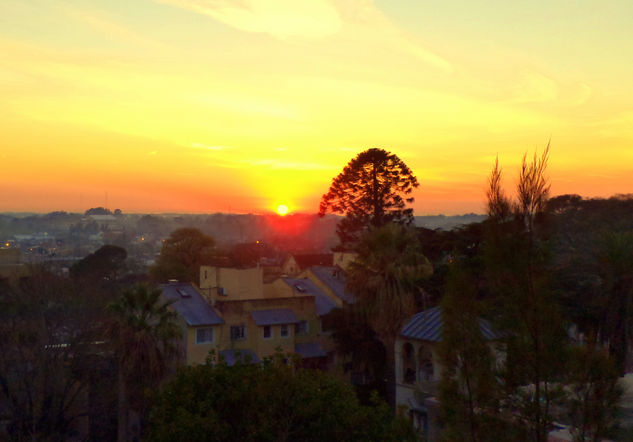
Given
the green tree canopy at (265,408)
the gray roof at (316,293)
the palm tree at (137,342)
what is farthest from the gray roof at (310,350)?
the green tree canopy at (265,408)

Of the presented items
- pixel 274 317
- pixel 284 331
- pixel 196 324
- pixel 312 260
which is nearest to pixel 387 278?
pixel 274 317

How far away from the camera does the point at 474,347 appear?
9297 millimetres

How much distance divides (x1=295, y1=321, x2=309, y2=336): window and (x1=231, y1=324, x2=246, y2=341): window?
3.75 m

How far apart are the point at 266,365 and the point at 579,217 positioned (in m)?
46.3

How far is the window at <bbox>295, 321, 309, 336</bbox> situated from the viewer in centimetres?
3925

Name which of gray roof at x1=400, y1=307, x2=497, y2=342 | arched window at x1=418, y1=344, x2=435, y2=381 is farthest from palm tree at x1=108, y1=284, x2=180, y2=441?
arched window at x1=418, y1=344, x2=435, y2=381

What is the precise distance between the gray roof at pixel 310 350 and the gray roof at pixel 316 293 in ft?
6.87

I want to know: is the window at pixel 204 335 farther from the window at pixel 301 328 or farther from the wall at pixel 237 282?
the window at pixel 301 328

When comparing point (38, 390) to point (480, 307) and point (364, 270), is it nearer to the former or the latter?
point (364, 270)

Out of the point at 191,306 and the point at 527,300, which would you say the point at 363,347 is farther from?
the point at 527,300

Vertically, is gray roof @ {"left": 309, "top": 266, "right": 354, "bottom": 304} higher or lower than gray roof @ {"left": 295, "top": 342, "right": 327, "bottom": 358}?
higher

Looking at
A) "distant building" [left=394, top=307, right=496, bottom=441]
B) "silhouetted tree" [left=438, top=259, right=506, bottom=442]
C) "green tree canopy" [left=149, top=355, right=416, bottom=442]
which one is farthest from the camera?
"distant building" [left=394, top=307, right=496, bottom=441]

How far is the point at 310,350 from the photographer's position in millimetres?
Answer: 38625

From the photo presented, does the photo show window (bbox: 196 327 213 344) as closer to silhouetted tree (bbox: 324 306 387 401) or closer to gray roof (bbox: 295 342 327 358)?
gray roof (bbox: 295 342 327 358)
